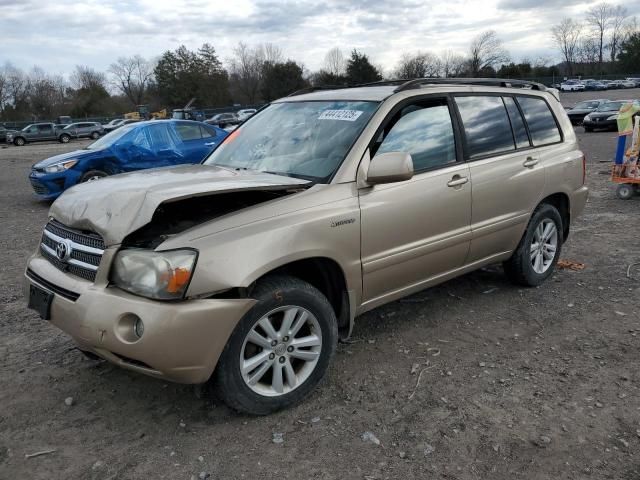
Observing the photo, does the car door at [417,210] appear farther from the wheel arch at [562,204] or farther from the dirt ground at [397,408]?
the wheel arch at [562,204]

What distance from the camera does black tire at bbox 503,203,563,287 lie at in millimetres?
4805

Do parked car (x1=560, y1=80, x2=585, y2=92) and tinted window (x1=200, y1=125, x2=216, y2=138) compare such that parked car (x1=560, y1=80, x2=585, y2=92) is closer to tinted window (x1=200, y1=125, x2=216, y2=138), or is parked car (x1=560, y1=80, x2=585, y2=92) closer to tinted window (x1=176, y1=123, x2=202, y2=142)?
tinted window (x1=200, y1=125, x2=216, y2=138)

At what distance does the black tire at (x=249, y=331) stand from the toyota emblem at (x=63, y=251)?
42.7 inches

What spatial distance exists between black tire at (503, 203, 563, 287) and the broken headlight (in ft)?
10.4

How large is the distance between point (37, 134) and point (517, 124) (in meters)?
41.1

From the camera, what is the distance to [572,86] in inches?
2702

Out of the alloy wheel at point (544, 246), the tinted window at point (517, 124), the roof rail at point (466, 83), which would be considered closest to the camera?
the roof rail at point (466, 83)

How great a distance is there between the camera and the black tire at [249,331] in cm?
286

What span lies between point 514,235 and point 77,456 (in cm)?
357

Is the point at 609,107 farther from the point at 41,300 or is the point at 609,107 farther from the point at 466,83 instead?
the point at 41,300

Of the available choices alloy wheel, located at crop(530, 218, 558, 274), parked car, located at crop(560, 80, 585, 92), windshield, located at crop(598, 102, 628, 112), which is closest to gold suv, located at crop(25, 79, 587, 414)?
alloy wheel, located at crop(530, 218, 558, 274)

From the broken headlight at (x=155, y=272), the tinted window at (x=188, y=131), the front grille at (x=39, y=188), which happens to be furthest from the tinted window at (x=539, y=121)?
the front grille at (x=39, y=188)

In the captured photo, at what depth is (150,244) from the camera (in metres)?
2.89

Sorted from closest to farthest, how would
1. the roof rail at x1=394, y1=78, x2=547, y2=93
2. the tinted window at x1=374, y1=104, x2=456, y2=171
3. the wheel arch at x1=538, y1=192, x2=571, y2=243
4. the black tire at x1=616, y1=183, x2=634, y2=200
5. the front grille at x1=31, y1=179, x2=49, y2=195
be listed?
the tinted window at x1=374, y1=104, x2=456, y2=171 < the roof rail at x1=394, y1=78, x2=547, y2=93 < the wheel arch at x1=538, y1=192, x2=571, y2=243 < the black tire at x1=616, y1=183, x2=634, y2=200 < the front grille at x1=31, y1=179, x2=49, y2=195
